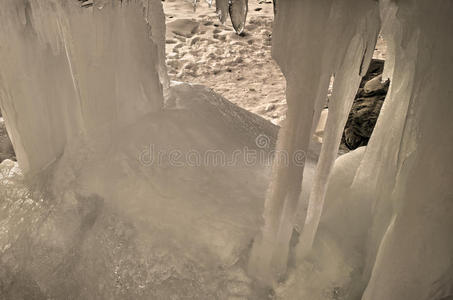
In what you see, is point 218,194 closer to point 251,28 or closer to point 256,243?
point 256,243

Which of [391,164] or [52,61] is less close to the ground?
[52,61]

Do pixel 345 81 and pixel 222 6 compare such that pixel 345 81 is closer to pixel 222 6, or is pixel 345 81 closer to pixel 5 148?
pixel 222 6

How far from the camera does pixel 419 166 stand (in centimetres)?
123

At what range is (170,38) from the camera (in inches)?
227

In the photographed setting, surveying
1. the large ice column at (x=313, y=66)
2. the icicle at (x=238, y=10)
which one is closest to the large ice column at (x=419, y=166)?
the large ice column at (x=313, y=66)

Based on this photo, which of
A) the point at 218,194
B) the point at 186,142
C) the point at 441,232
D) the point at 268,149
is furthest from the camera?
the point at 268,149

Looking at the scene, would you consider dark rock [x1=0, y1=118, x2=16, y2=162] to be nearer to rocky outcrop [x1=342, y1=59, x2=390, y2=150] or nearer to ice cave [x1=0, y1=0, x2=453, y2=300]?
ice cave [x1=0, y1=0, x2=453, y2=300]

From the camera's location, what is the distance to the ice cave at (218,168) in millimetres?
1207

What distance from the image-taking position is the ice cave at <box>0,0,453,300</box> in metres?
1.21

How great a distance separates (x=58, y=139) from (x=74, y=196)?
394 mm

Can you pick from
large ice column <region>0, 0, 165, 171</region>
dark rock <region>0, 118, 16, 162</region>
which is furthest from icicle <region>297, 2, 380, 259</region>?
dark rock <region>0, 118, 16, 162</region>

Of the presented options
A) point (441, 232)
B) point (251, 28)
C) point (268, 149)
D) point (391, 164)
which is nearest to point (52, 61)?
point (268, 149)

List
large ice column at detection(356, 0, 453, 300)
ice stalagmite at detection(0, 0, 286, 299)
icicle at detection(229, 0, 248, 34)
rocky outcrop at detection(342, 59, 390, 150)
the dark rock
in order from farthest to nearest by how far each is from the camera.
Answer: rocky outcrop at detection(342, 59, 390, 150) < the dark rock < ice stalagmite at detection(0, 0, 286, 299) < icicle at detection(229, 0, 248, 34) < large ice column at detection(356, 0, 453, 300)

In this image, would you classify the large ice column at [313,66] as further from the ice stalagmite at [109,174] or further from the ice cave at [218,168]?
the ice stalagmite at [109,174]
